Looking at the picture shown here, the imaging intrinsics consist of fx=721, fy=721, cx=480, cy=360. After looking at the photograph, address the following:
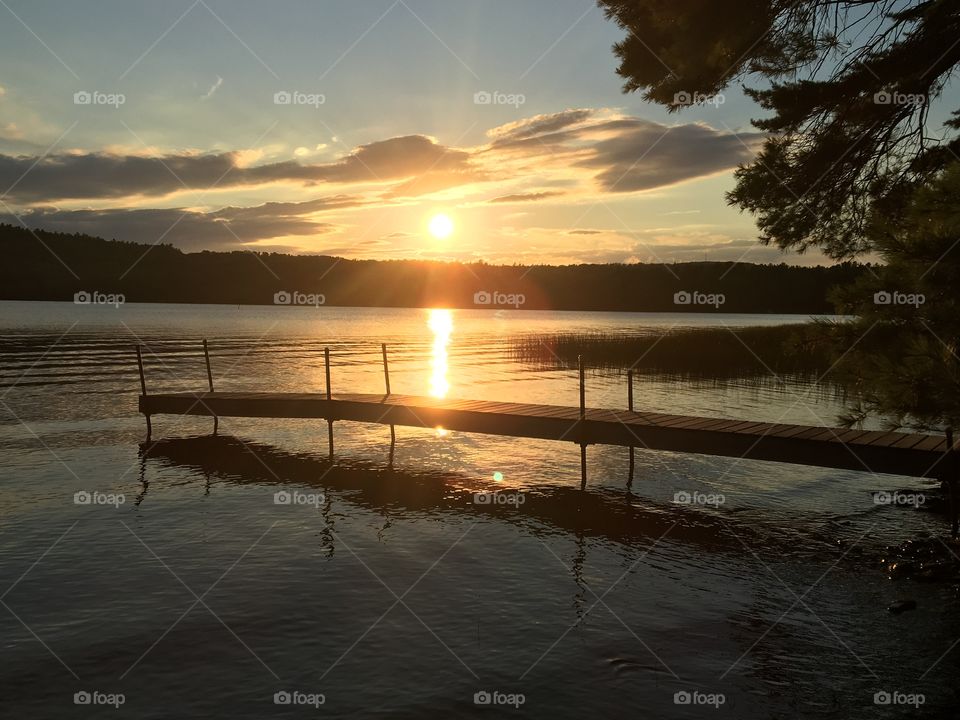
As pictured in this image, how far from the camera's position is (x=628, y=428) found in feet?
51.3

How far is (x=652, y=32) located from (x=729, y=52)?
1852mm

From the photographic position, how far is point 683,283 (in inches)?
6924

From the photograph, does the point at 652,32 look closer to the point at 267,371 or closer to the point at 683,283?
the point at 267,371
